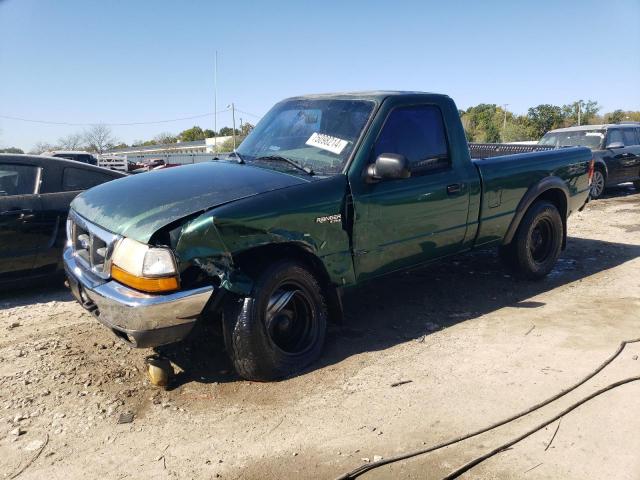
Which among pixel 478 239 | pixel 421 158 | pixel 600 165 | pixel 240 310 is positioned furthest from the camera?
pixel 600 165

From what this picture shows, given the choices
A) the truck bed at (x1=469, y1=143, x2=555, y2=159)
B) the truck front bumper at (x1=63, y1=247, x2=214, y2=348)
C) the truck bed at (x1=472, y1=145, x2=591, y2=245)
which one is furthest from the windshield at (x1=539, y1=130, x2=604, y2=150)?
the truck front bumper at (x1=63, y1=247, x2=214, y2=348)

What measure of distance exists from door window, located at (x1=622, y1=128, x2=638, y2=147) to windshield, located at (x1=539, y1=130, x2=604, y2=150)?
32.9 inches

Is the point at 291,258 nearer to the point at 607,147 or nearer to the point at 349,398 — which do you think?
the point at 349,398

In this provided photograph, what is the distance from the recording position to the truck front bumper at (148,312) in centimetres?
315

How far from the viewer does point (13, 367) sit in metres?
3.85

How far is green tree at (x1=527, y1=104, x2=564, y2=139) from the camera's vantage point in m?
46.7

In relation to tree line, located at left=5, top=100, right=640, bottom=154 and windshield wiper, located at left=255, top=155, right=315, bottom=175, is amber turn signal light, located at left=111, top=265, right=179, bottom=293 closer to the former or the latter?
windshield wiper, located at left=255, top=155, right=315, bottom=175

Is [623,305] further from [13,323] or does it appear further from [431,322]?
[13,323]

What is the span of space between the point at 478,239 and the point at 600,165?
891cm

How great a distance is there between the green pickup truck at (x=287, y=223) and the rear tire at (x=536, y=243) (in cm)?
44

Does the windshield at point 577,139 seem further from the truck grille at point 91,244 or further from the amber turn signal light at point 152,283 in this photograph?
the amber turn signal light at point 152,283

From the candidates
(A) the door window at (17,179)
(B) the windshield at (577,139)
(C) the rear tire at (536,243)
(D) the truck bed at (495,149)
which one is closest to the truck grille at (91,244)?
(A) the door window at (17,179)

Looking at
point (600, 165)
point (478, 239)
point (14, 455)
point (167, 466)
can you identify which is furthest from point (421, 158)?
point (600, 165)

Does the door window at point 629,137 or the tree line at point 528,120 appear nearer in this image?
the door window at point 629,137
